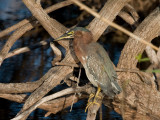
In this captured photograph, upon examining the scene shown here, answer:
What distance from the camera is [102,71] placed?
3482 mm

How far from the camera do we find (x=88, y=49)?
11.7 feet

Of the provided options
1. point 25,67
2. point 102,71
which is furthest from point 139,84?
point 25,67

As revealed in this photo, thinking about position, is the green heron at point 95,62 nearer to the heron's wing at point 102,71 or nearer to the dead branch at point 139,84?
the heron's wing at point 102,71

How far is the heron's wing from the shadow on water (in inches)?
49.8

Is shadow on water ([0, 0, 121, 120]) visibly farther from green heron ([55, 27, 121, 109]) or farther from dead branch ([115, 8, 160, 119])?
green heron ([55, 27, 121, 109])

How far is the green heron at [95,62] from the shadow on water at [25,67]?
126 centimetres

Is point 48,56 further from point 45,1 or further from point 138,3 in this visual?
point 138,3

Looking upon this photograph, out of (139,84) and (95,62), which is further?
(139,84)

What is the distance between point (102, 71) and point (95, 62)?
12 cm

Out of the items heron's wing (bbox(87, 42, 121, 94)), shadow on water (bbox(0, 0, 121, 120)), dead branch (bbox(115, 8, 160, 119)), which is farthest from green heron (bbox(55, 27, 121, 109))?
shadow on water (bbox(0, 0, 121, 120))

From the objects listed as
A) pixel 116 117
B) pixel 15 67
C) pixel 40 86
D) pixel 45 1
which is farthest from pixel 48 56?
pixel 40 86

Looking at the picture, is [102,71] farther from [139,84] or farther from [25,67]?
[25,67]

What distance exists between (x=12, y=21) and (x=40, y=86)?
3.92m

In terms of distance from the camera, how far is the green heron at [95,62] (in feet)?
11.3
